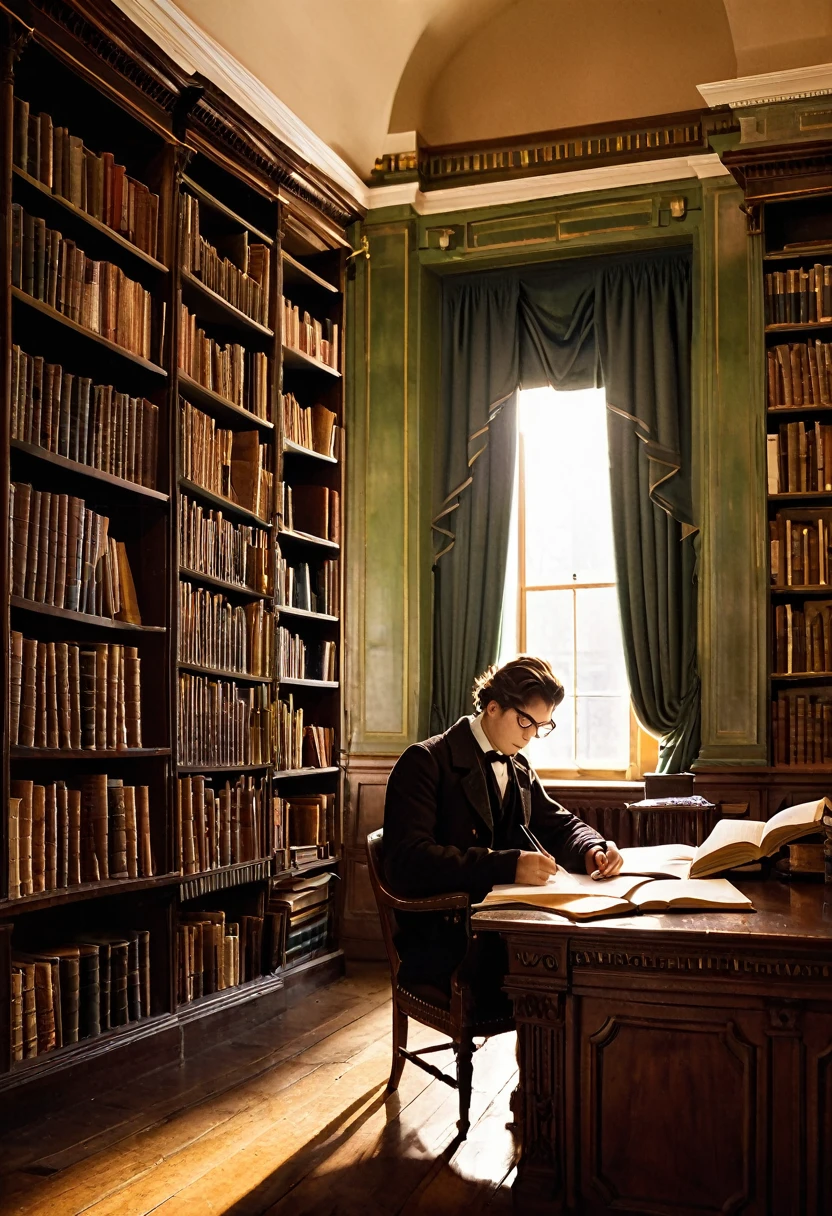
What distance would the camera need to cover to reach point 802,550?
5.61 metres

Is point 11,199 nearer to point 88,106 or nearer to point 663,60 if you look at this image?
point 88,106

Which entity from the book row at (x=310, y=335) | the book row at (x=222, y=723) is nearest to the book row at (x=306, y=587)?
the book row at (x=222, y=723)

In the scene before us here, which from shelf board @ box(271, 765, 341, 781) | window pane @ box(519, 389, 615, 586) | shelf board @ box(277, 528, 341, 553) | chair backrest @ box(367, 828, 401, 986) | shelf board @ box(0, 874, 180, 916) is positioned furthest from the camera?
window pane @ box(519, 389, 615, 586)

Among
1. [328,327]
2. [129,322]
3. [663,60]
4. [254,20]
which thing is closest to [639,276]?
[663,60]

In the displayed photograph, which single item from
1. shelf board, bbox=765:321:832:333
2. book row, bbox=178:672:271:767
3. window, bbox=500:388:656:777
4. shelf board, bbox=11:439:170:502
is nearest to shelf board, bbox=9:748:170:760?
book row, bbox=178:672:271:767

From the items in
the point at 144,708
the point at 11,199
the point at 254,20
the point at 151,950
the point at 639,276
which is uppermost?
the point at 254,20

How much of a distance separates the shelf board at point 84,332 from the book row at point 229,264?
0.52 metres

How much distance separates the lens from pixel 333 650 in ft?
20.4

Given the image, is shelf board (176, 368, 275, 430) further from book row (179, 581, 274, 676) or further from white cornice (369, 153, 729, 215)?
white cornice (369, 153, 729, 215)

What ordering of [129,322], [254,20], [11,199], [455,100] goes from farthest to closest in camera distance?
[455,100], [254,20], [129,322], [11,199]

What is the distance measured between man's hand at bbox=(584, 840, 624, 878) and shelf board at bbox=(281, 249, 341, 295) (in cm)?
337

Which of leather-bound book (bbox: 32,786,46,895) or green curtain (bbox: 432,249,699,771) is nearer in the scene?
leather-bound book (bbox: 32,786,46,895)

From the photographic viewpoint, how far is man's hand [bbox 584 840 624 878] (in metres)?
3.48

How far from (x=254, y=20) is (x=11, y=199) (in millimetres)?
1969
